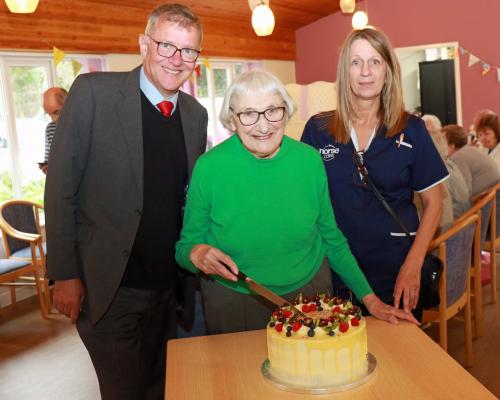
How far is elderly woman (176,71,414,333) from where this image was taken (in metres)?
1.64

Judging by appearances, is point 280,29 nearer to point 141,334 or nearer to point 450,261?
point 450,261

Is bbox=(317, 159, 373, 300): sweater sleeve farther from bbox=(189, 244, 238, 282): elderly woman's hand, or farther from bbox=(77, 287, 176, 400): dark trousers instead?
bbox=(77, 287, 176, 400): dark trousers

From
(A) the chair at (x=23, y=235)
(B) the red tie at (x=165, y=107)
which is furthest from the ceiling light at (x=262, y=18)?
(B) the red tie at (x=165, y=107)

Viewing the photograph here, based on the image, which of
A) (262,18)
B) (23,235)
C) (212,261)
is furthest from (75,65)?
(212,261)

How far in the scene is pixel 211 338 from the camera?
1688 millimetres

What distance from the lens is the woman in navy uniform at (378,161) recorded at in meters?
1.93

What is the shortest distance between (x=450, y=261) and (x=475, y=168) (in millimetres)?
1702

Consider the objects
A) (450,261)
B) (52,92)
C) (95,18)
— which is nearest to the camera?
(450,261)

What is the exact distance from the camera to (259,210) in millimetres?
1658

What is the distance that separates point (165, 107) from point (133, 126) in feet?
0.48

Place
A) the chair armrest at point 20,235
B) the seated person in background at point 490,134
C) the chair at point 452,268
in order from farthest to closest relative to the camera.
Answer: the seated person in background at point 490,134 < the chair armrest at point 20,235 < the chair at point 452,268

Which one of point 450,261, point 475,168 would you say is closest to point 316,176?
point 450,261

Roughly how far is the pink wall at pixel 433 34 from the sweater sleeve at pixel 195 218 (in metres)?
8.33

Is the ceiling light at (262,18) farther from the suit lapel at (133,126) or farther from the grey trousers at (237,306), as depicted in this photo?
the grey trousers at (237,306)
